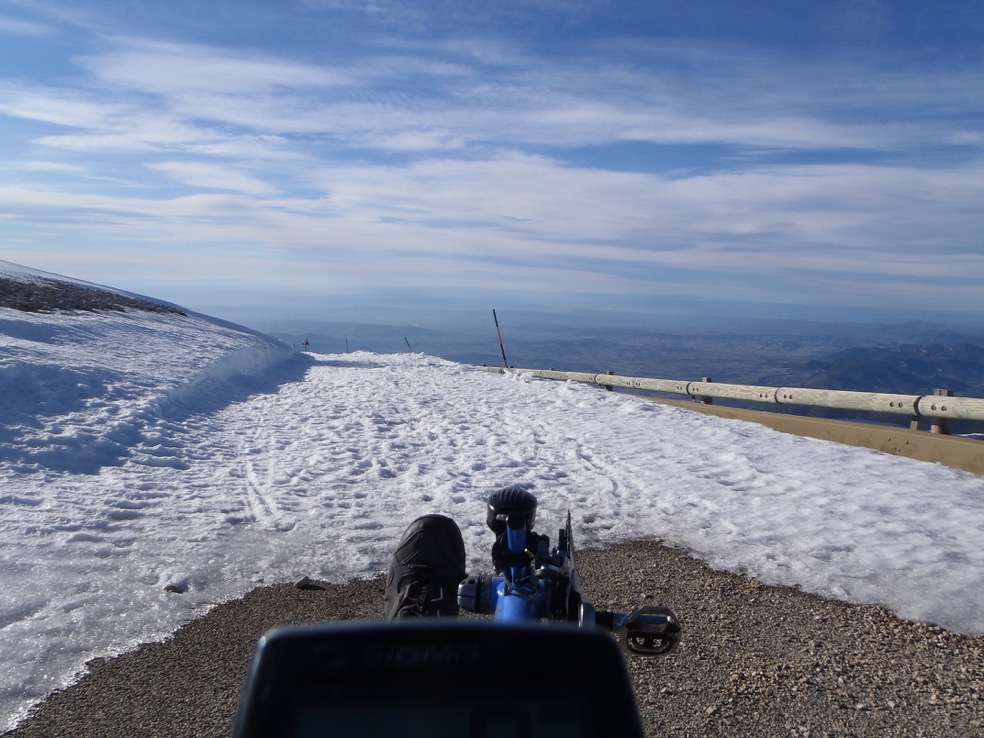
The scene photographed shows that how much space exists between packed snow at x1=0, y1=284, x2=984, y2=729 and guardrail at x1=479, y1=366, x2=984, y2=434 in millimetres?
673

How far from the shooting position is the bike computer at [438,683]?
1290 mm

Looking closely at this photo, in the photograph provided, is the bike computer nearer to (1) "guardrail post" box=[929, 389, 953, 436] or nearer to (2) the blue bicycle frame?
Answer: (2) the blue bicycle frame

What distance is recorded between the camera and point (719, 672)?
4.50 meters

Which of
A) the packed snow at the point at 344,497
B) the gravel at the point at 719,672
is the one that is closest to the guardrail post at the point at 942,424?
the packed snow at the point at 344,497

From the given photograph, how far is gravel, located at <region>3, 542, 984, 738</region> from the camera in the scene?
3.95 meters

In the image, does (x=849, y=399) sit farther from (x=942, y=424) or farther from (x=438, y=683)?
(x=438, y=683)

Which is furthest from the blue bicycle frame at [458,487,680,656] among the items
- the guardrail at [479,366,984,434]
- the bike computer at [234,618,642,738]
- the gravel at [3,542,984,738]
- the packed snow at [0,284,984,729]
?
the guardrail at [479,366,984,434]

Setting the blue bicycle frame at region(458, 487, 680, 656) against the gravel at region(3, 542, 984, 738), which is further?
the gravel at region(3, 542, 984, 738)

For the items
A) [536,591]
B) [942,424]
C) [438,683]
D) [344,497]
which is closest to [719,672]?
[536,591]

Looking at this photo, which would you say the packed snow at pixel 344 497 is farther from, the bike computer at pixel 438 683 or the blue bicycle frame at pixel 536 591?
the bike computer at pixel 438 683

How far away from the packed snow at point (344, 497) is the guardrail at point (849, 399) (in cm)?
67

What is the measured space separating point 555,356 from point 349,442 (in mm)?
79302

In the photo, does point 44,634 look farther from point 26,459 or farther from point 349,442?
point 349,442

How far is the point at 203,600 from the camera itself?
5.45 meters
